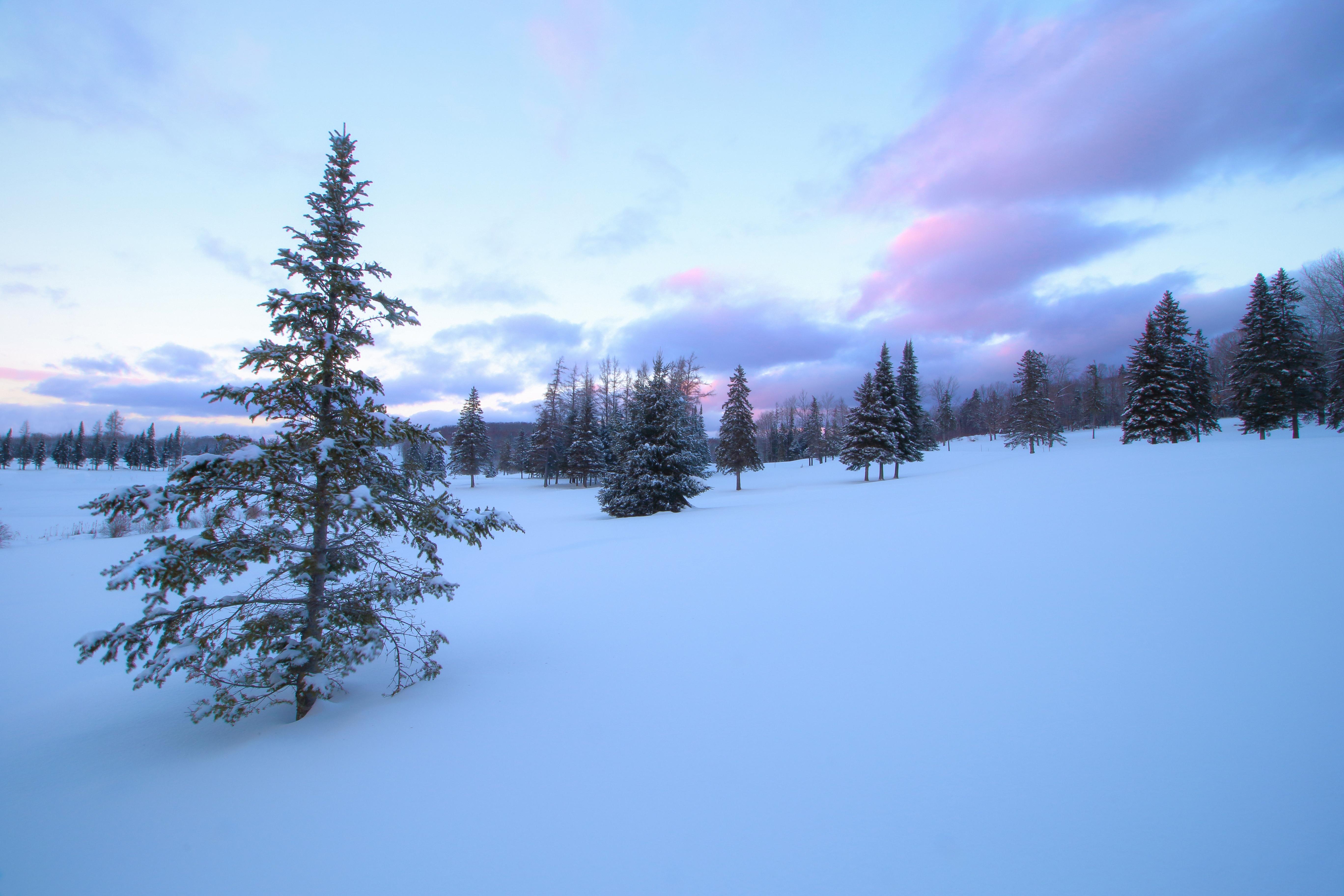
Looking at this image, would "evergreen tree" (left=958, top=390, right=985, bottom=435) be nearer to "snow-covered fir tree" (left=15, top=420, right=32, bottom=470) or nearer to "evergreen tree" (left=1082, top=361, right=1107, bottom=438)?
"evergreen tree" (left=1082, top=361, right=1107, bottom=438)

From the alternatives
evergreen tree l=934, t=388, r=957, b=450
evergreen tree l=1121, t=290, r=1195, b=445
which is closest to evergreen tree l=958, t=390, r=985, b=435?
evergreen tree l=934, t=388, r=957, b=450

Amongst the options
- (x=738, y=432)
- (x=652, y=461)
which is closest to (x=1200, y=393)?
(x=738, y=432)

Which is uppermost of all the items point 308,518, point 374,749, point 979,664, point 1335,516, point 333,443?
point 333,443

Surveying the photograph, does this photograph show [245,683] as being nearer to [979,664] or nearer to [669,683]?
[669,683]

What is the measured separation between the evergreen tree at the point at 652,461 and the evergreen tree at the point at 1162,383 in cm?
3208

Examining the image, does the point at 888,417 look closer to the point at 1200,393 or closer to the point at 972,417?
the point at 1200,393

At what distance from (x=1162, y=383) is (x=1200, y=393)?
728cm

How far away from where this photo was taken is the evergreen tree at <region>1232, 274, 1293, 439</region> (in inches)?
1154

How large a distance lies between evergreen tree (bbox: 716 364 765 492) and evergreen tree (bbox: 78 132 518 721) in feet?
114

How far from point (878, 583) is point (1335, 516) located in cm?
748

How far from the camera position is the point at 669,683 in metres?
5.91

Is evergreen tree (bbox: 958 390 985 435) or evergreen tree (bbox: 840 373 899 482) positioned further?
evergreen tree (bbox: 958 390 985 435)

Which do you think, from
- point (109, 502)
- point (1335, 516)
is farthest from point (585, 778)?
point (1335, 516)

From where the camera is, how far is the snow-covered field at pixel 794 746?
3250mm
